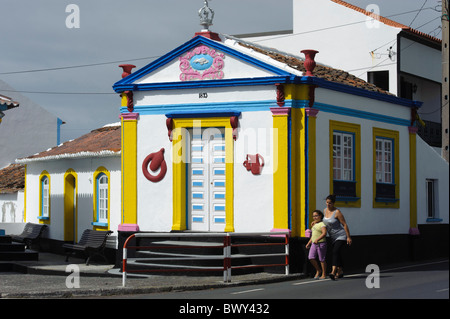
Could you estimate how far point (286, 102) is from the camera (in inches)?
713

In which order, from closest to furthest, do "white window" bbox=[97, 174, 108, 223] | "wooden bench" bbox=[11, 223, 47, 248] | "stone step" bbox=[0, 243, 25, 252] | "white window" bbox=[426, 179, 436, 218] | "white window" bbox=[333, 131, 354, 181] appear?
"white window" bbox=[333, 131, 354, 181], "stone step" bbox=[0, 243, 25, 252], "white window" bbox=[97, 174, 108, 223], "white window" bbox=[426, 179, 436, 218], "wooden bench" bbox=[11, 223, 47, 248]

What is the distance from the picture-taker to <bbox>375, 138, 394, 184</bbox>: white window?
69.7 ft

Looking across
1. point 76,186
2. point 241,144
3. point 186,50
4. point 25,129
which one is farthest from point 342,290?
point 25,129

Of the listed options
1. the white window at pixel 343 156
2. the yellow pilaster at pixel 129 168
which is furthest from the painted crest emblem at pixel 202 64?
the white window at pixel 343 156

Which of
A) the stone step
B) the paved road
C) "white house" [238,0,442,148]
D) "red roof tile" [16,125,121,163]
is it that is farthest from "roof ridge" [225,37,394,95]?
"white house" [238,0,442,148]

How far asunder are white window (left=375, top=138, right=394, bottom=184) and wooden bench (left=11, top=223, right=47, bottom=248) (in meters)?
10.8

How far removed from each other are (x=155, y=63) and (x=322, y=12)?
15524 mm

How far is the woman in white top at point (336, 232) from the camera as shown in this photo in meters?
16.5

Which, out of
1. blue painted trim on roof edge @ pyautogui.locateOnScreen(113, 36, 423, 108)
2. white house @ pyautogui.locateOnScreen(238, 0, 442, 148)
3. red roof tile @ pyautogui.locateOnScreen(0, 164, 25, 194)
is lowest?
red roof tile @ pyautogui.locateOnScreen(0, 164, 25, 194)

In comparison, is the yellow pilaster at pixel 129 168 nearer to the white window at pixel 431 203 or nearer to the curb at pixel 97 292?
the curb at pixel 97 292

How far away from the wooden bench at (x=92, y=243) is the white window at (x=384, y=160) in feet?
23.7

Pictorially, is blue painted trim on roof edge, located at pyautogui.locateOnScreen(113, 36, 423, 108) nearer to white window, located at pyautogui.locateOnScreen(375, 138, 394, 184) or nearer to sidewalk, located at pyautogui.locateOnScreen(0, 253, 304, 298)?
white window, located at pyautogui.locateOnScreen(375, 138, 394, 184)

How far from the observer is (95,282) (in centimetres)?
1631
